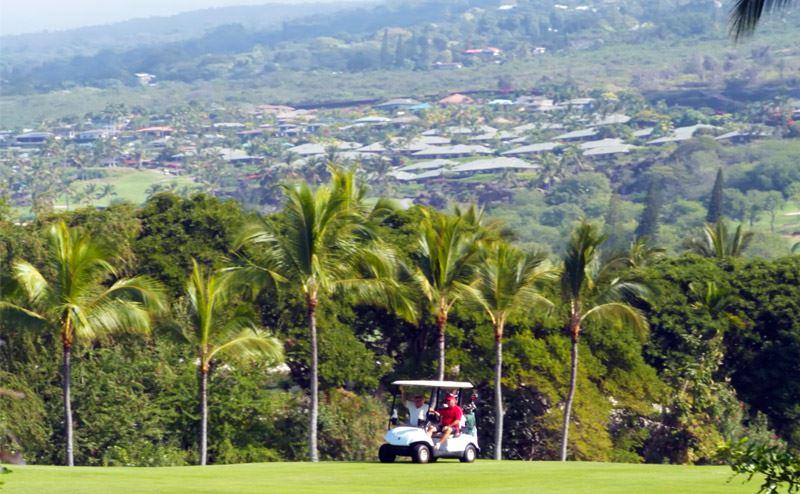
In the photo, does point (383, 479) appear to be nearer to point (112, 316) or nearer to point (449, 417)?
point (449, 417)

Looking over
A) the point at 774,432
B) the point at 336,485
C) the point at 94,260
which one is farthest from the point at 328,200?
the point at 774,432

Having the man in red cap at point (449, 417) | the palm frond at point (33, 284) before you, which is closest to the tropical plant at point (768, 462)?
the man in red cap at point (449, 417)

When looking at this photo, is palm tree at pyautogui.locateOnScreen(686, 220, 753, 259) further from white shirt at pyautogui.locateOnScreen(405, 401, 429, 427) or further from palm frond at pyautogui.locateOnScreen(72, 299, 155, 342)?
white shirt at pyautogui.locateOnScreen(405, 401, 429, 427)

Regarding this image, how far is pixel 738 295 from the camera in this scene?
53.5 meters

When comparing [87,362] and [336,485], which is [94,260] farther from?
[336,485]

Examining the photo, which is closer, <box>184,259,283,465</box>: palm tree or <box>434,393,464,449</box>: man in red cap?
<box>434,393,464,449</box>: man in red cap

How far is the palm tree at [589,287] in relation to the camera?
40094 mm

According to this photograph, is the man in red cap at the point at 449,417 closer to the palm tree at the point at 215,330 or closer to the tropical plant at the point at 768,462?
the palm tree at the point at 215,330

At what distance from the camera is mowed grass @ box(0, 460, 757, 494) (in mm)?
22797

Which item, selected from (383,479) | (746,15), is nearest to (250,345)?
(383,479)

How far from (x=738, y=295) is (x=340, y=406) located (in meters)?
16.7

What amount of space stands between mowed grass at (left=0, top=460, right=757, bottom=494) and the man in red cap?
0.57 metres

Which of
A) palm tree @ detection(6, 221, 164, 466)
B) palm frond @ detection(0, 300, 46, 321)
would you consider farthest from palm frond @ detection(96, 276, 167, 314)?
palm frond @ detection(0, 300, 46, 321)

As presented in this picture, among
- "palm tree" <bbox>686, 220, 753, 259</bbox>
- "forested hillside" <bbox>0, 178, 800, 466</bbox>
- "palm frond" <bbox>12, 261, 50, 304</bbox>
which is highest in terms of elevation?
"palm frond" <bbox>12, 261, 50, 304</bbox>
